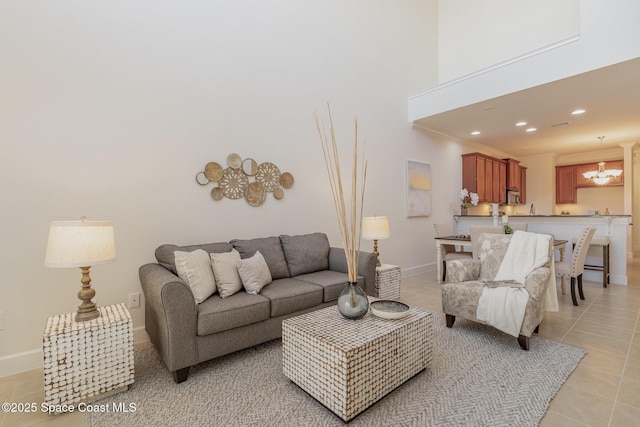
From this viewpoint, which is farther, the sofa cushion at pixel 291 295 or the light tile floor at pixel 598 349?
the sofa cushion at pixel 291 295

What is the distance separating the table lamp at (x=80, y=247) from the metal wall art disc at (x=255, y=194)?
1510mm

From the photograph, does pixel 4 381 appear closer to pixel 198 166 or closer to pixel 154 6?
pixel 198 166

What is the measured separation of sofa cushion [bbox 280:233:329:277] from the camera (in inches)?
123

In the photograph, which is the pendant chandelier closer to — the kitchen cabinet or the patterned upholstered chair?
the kitchen cabinet

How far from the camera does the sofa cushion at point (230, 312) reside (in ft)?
6.72

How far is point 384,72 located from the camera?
476 centimetres

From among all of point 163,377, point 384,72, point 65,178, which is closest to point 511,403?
point 163,377

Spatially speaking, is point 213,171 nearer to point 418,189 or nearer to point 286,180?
point 286,180

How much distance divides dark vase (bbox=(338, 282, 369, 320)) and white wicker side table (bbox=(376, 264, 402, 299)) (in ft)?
4.98

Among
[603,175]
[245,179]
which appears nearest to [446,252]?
[245,179]

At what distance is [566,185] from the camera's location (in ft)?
25.9

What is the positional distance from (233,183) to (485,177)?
5396mm

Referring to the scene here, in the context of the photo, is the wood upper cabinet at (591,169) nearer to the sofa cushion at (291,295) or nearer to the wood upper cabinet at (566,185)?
the wood upper cabinet at (566,185)

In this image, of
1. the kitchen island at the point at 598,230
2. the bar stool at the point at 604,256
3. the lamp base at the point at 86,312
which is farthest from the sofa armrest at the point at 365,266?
the bar stool at the point at 604,256
